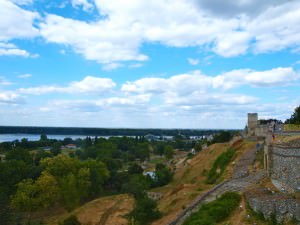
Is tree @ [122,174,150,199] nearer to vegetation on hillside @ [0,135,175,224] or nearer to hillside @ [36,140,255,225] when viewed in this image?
vegetation on hillside @ [0,135,175,224]

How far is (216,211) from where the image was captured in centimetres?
1636

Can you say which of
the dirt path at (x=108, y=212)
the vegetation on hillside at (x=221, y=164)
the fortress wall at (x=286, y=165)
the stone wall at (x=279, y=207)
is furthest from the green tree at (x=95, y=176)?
the stone wall at (x=279, y=207)

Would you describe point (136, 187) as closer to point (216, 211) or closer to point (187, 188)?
point (187, 188)

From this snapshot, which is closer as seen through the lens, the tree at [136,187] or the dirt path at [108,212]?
the dirt path at [108,212]

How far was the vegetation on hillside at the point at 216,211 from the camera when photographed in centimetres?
1576

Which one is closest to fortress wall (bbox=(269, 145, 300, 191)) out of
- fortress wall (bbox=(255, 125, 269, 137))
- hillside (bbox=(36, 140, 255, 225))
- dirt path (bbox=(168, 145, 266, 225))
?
dirt path (bbox=(168, 145, 266, 225))

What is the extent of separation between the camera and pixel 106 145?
A: 101500 millimetres

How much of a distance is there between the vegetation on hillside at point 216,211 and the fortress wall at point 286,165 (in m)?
2.81

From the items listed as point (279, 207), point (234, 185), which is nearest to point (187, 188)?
point (234, 185)

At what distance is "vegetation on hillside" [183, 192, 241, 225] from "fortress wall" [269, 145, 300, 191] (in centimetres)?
281

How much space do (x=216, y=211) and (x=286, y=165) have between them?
192 inches

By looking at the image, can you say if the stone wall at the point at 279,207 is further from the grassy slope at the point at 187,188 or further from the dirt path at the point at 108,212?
the dirt path at the point at 108,212

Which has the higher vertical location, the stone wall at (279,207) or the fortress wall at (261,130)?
the fortress wall at (261,130)

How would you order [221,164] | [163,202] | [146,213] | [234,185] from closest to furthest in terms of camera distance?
[146,213]
[234,185]
[163,202]
[221,164]
